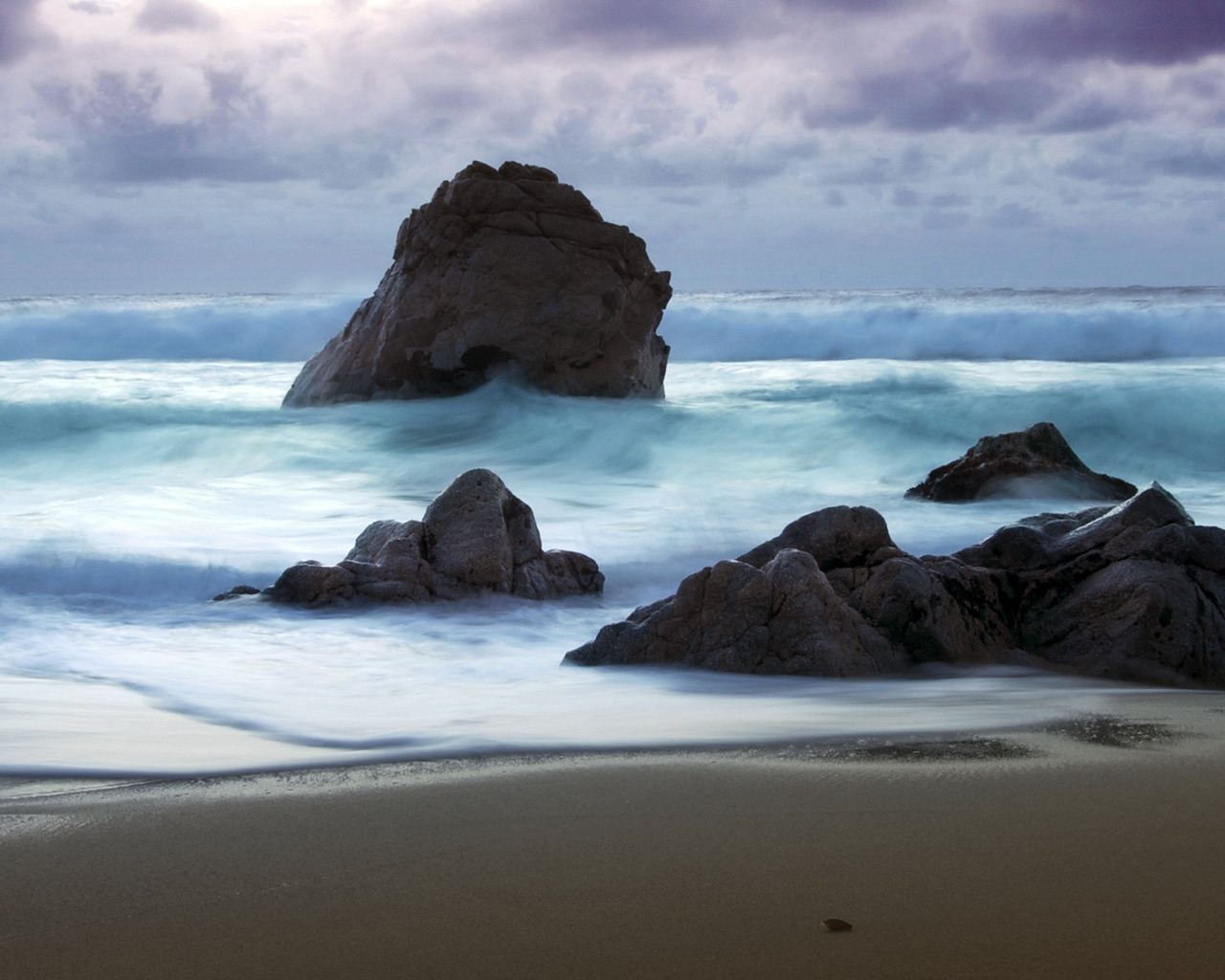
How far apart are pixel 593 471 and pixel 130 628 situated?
6.64 m

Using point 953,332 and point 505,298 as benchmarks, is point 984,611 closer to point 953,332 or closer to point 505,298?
point 505,298

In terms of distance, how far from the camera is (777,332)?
3516 cm

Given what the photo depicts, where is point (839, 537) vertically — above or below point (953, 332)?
below

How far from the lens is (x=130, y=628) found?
19.7ft

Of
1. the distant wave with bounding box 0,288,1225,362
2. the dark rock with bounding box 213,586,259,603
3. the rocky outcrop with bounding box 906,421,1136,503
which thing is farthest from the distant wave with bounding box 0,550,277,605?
the distant wave with bounding box 0,288,1225,362

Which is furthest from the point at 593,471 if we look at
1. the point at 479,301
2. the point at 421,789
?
the point at 421,789

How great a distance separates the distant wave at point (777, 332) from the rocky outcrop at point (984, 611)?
89.3ft

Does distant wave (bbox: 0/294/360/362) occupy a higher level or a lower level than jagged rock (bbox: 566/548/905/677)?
higher

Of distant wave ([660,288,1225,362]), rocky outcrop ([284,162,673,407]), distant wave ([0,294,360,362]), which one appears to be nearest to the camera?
rocky outcrop ([284,162,673,407])

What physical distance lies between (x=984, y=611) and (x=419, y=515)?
6.00 meters

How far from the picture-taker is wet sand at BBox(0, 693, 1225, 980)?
1920 millimetres

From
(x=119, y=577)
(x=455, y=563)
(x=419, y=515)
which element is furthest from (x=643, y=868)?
(x=419, y=515)

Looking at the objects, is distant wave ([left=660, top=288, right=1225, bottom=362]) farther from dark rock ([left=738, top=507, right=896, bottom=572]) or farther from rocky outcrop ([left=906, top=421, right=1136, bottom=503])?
dark rock ([left=738, top=507, right=896, bottom=572])

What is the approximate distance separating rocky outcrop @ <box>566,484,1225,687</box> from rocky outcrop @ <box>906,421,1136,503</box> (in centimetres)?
423
